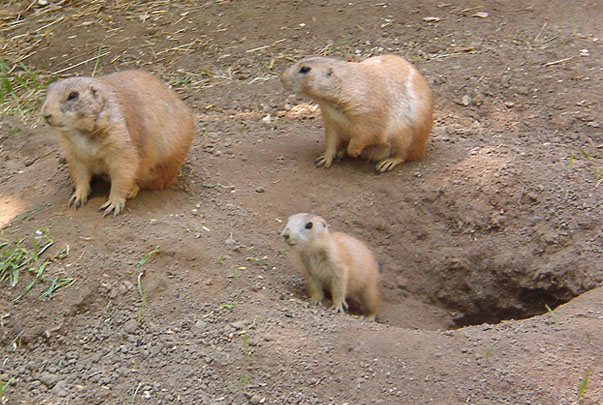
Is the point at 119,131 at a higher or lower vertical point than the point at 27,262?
higher

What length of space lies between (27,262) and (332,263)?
1993 millimetres

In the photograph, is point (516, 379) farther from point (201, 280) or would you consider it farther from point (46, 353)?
point (46, 353)

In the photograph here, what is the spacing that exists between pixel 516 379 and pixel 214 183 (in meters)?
2.93

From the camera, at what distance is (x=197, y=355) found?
4.52 meters

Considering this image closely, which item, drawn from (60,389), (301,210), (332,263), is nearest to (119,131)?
(301,210)

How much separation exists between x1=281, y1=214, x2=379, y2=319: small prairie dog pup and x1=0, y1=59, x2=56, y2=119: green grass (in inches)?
143

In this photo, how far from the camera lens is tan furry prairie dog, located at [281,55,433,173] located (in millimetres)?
6484

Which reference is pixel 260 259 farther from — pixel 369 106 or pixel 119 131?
pixel 369 106

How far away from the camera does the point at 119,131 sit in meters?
5.39

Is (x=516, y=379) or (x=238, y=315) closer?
(x=516, y=379)

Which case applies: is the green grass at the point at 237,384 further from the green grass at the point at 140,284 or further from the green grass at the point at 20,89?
the green grass at the point at 20,89

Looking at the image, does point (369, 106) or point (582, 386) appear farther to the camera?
point (369, 106)

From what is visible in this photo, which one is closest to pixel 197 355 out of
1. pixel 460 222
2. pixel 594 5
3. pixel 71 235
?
pixel 71 235

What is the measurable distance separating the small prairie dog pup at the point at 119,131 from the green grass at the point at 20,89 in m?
2.23
